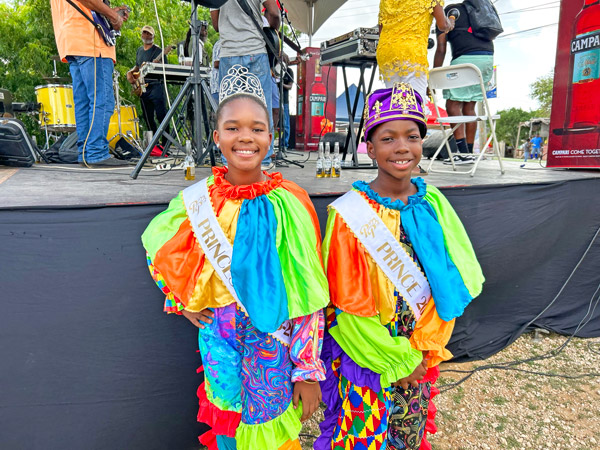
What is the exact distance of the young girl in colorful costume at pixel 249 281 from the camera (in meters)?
1.23

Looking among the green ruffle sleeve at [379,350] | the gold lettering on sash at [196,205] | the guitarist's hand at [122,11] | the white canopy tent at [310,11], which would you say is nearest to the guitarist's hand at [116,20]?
the guitarist's hand at [122,11]

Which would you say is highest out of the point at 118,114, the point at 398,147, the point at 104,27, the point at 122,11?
the point at 122,11

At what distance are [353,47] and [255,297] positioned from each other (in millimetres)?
3313

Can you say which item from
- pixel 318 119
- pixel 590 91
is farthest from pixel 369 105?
pixel 318 119

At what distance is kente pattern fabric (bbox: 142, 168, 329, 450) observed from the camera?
1.22 meters

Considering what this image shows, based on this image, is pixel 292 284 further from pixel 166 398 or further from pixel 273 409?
pixel 166 398

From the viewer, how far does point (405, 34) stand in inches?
135

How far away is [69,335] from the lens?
171 centimetres

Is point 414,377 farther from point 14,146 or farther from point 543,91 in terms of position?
point 543,91

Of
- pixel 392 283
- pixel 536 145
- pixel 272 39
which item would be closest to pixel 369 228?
pixel 392 283

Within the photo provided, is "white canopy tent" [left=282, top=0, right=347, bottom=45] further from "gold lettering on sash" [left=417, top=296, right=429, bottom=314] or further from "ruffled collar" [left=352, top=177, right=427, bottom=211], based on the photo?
"gold lettering on sash" [left=417, top=296, right=429, bottom=314]

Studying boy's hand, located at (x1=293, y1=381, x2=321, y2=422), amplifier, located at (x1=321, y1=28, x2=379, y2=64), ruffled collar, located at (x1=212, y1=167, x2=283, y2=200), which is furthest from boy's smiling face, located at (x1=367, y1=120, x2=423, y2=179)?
amplifier, located at (x1=321, y1=28, x2=379, y2=64)

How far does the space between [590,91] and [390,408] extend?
382cm

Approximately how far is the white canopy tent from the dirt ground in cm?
684
